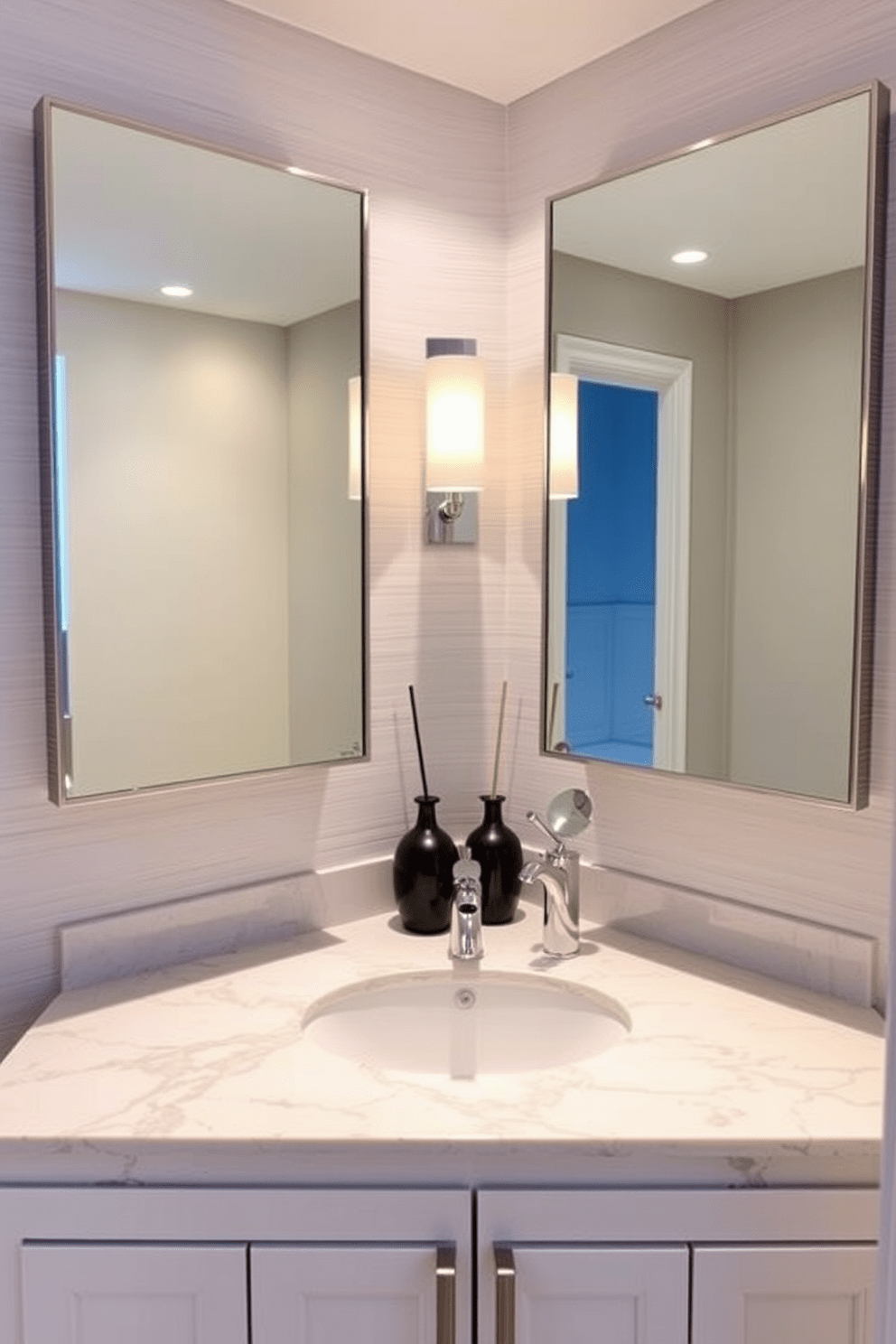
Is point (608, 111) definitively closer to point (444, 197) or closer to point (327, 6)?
point (444, 197)

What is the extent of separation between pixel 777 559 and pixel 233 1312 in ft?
3.67

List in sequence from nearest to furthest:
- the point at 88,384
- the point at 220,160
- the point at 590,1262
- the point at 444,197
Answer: the point at 590,1262 < the point at 88,384 < the point at 220,160 < the point at 444,197

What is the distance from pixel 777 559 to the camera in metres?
1.49

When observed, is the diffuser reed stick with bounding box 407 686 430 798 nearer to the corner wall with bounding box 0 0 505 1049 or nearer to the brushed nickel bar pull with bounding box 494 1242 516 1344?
the corner wall with bounding box 0 0 505 1049

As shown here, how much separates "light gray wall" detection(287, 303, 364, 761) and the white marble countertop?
0.43m

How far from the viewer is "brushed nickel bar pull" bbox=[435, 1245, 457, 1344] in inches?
43.7

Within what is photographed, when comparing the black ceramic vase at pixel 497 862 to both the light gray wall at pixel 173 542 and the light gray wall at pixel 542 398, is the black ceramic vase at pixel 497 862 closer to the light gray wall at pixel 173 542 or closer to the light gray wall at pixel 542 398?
the light gray wall at pixel 542 398

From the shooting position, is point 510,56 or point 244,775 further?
point 510,56

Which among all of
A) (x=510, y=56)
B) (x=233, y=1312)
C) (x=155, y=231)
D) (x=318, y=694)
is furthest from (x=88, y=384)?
Answer: (x=233, y=1312)

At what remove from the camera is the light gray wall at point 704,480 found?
5.08 feet

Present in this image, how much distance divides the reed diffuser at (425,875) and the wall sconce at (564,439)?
1.80ft

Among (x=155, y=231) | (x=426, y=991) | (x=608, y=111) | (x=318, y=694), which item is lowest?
(x=426, y=991)

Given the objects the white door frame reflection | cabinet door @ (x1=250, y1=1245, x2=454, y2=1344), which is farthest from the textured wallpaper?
cabinet door @ (x1=250, y1=1245, x2=454, y2=1344)

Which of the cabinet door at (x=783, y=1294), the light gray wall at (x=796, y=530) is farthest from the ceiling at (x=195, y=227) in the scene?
the cabinet door at (x=783, y=1294)
